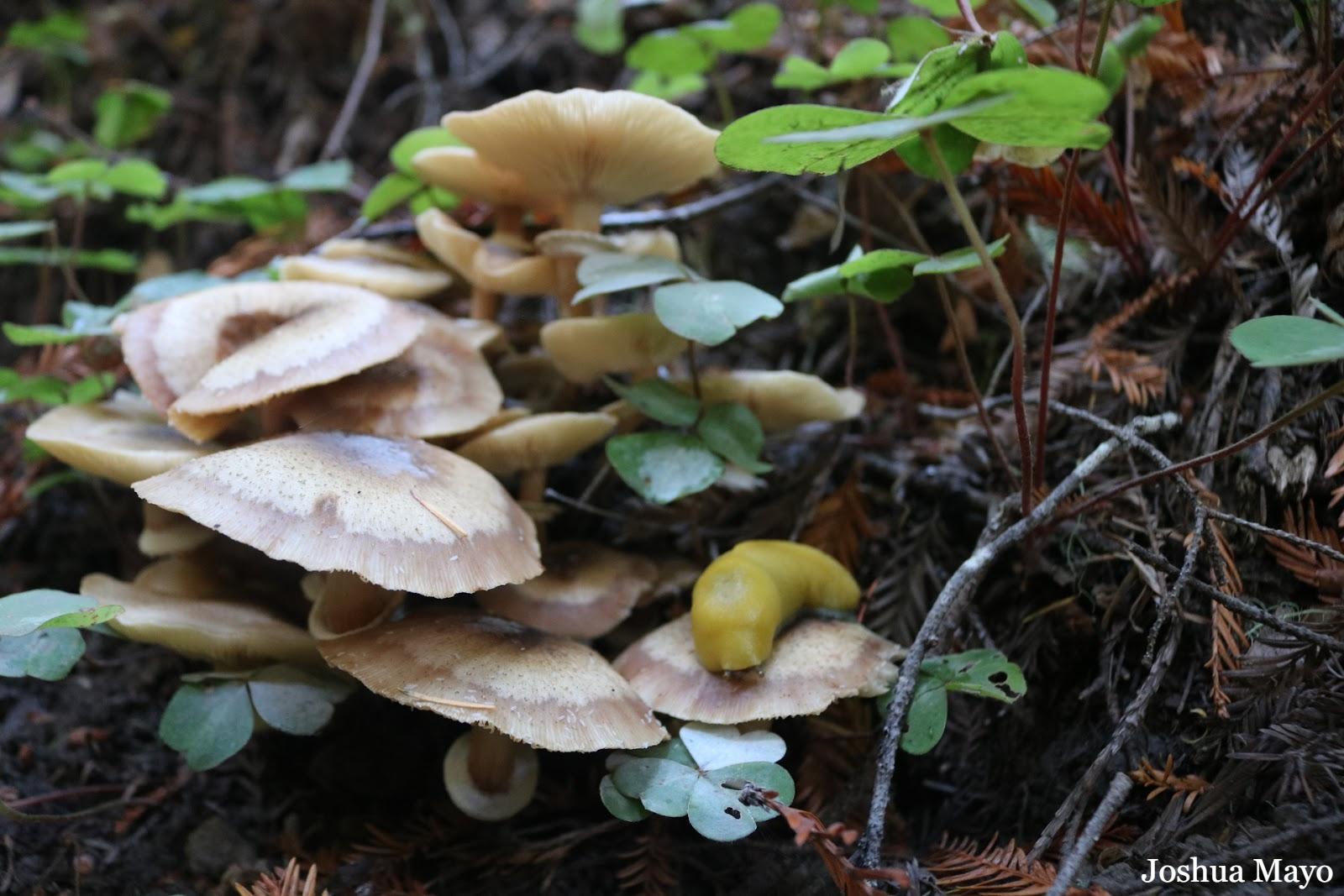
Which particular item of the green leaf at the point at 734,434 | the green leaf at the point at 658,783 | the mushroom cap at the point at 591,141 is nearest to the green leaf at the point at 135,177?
the mushroom cap at the point at 591,141

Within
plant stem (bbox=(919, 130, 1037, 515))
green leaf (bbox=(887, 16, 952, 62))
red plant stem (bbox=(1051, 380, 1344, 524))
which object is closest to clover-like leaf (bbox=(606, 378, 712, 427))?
plant stem (bbox=(919, 130, 1037, 515))

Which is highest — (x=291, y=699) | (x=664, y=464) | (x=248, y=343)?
(x=248, y=343)

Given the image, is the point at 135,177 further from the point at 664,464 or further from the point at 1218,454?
the point at 1218,454

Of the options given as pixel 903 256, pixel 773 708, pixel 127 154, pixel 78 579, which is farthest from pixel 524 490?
pixel 127 154

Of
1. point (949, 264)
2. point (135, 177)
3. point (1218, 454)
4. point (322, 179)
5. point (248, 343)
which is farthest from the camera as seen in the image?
point (322, 179)

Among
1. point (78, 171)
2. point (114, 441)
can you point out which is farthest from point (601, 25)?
point (114, 441)
